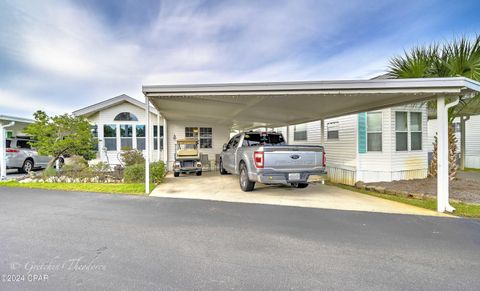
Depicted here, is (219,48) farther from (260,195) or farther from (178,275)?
(178,275)

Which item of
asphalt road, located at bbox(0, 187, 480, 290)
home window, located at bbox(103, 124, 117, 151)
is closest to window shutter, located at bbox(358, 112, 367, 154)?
asphalt road, located at bbox(0, 187, 480, 290)

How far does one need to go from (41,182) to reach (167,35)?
8775 mm

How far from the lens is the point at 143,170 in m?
8.41

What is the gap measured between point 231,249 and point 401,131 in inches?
412

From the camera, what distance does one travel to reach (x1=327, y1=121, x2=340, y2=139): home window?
11570 mm

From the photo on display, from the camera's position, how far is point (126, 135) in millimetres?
12930

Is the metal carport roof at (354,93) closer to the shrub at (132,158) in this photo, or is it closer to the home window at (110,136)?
the shrub at (132,158)

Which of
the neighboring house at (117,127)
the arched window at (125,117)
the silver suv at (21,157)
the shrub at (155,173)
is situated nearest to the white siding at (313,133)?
the shrub at (155,173)

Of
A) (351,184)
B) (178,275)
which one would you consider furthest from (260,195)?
(351,184)

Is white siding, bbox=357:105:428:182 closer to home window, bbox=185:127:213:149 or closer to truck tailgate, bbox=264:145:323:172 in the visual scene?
truck tailgate, bbox=264:145:323:172

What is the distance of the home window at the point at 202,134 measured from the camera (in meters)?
13.9

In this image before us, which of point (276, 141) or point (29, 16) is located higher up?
point (29, 16)

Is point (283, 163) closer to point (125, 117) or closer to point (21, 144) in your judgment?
point (125, 117)

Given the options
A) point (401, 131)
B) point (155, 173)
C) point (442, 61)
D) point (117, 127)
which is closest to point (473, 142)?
point (401, 131)
